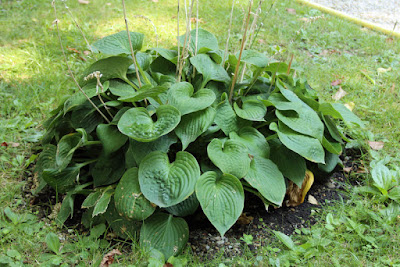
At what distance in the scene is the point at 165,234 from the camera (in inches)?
71.1

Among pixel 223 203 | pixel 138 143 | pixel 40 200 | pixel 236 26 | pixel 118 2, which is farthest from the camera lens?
pixel 118 2

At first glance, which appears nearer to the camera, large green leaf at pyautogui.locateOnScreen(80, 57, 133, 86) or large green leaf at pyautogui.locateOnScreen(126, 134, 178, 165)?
large green leaf at pyautogui.locateOnScreen(126, 134, 178, 165)

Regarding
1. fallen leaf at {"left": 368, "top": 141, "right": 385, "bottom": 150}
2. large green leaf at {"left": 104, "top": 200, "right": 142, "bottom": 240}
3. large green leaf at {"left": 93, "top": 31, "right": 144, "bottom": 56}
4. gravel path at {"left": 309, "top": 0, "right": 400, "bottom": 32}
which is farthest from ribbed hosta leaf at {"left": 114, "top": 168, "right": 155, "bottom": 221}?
gravel path at {"left": 309, "top": 0, "right": 400, "bottom": 32}

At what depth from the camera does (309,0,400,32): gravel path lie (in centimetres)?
503

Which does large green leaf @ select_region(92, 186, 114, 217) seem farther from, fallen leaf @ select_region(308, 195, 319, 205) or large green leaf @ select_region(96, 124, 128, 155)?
fallen leaf @ select_region(308, 195, 319, 205)

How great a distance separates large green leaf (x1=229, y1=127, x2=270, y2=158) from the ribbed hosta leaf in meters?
0.56

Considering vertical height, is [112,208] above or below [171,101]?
below

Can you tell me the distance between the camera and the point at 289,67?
2207 millimetres

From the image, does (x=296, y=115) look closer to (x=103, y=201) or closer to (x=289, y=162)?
(x=289, y=162)

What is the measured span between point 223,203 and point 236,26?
294 cm

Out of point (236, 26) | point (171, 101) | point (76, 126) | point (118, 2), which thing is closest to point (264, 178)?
point (171, 101)

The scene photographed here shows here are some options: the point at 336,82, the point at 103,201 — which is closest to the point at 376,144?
the point at 336,82

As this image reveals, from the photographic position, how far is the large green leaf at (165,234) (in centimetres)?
177

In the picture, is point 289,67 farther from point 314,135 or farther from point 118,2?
point 118,2
